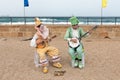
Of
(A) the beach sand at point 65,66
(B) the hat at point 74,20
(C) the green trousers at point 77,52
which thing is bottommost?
(A) the beach sand at point 65,66

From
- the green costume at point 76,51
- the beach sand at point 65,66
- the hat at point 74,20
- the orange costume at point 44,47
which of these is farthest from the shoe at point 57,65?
the hat at point 74,20

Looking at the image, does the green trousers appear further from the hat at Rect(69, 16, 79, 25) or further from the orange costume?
the hat at Rect(69, 16, 79, 25)

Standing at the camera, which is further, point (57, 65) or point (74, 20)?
point (57, 65)

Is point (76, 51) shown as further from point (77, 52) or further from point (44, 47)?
point (44, 47)

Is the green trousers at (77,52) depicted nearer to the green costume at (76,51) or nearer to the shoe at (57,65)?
the green costume at (76,51)

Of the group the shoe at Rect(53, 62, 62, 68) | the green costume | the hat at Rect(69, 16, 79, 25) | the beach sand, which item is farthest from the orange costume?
the hat at Rect(69, 16, 79, 25)

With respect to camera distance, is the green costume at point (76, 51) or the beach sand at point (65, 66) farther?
the green costume at point (76, 51)

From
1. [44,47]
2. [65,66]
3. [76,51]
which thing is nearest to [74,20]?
[76,51]

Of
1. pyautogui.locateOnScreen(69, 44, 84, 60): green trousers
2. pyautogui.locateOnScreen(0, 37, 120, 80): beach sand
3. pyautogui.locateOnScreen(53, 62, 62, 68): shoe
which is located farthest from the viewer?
pyautogui.locateOnScreen(53, 62, 62, 68): shoe

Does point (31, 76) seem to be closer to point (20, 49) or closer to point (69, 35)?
point (69, 35)

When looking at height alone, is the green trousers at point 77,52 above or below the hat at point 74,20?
below

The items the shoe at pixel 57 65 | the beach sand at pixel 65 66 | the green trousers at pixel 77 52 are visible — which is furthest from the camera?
the shoe at pixel 57 65

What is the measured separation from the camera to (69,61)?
10422 mm

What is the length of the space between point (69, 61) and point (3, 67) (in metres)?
1.90
